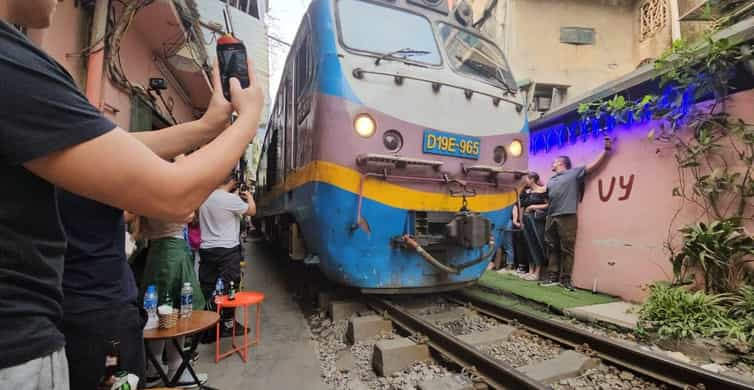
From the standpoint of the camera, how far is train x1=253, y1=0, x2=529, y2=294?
Result: 334 centimetres

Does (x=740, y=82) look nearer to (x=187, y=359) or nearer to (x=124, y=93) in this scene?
(x=187, y=359)

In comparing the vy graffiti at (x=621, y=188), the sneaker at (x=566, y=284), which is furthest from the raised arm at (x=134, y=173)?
the sneaker at (x=566, y=284)

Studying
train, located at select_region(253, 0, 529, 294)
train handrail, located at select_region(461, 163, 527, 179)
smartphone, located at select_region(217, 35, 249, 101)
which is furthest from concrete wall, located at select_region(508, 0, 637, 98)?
smartphone, located at select_region(217, 35, 249, 101)

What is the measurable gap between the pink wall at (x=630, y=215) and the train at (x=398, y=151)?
1.55m

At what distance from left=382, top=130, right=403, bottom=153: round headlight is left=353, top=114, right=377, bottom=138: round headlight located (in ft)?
0.44

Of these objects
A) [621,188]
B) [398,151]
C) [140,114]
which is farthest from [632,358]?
[140,114]

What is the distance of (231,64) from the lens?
125 cm

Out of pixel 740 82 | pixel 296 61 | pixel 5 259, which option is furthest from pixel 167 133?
pixel 740 82

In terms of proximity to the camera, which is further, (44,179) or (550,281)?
A: (550,281)

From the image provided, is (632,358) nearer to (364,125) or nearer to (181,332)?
(364,125)

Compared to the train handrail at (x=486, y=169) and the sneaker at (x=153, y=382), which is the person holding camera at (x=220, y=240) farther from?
the train handrail at (x=486, y=169)

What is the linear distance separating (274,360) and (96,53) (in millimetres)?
3188

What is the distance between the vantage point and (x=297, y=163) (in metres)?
4.23

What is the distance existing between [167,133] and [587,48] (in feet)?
41.4
